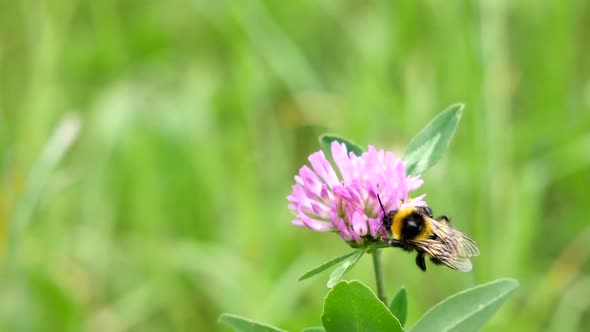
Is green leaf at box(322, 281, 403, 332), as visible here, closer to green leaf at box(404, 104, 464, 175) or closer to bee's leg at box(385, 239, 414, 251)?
bee's leg at box(385, 239, 414, 251)

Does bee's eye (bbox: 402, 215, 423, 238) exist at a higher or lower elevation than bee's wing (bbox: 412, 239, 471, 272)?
higher

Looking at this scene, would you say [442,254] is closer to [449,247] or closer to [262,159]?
[449,247]

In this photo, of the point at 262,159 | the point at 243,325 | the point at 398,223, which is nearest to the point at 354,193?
the point at 398,223

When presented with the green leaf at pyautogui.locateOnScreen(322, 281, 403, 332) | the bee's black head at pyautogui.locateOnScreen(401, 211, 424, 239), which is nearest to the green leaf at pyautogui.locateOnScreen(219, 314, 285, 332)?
the green leaf at pyautogui.locateOnScreen(322, 281, 403, 332)

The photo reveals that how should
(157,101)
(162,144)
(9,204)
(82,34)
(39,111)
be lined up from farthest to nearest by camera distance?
(82,34) < (157,101) < (162,144) < (39,111) < (9,204)

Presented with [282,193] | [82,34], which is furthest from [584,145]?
[82,34]

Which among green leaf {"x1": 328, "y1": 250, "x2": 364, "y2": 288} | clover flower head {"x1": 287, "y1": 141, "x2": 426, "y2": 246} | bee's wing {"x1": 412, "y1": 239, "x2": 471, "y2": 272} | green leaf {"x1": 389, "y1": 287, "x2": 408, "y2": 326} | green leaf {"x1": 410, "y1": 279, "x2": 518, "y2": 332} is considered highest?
clover flower head {"x1": 287, "y1": 141, "x2": 426, "y2": 246}

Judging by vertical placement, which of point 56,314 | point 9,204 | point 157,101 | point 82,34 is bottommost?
point 56,314

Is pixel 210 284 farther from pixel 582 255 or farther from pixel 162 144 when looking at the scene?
pixel 582 255
